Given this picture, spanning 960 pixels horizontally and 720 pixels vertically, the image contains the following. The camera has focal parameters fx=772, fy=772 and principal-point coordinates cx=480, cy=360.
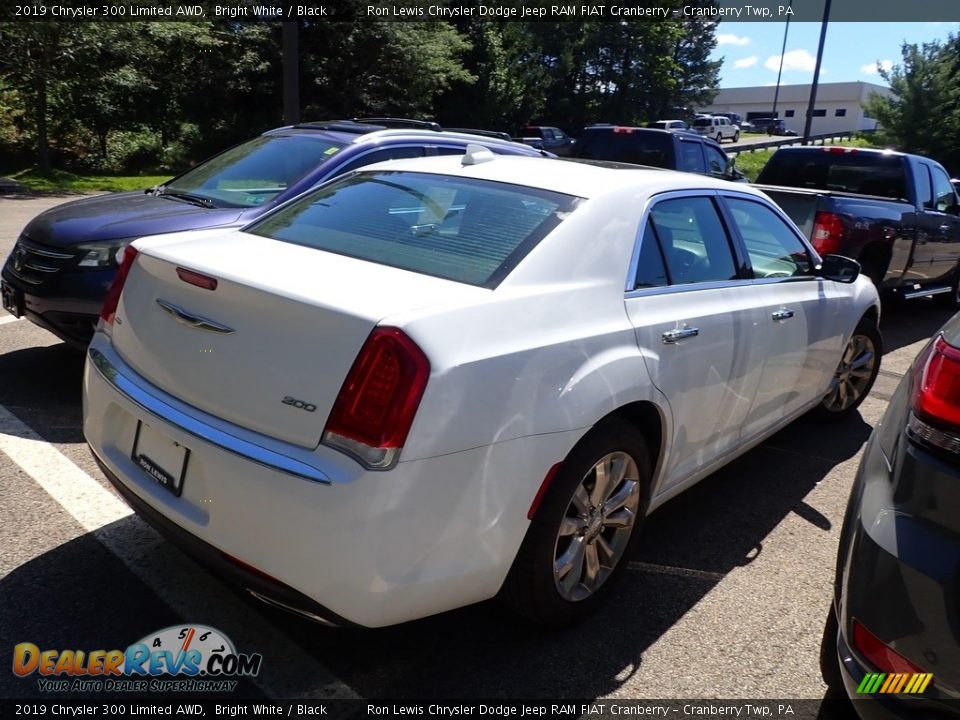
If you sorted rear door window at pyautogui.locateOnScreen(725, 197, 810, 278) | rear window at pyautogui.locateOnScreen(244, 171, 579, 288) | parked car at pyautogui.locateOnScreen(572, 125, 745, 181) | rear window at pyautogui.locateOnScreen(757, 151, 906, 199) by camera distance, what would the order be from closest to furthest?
rear window at pyautogui.locateOnScreen(244, 171, 579, 288)
rear door window at pyautogui.locateOnScreen(725, 197, 810, 278)
rear window at pyautogui.locateOnScreen(757, 151, 906, 199)
parked car at pyautogui.locateOnScreen(572, 125, 745, 181)

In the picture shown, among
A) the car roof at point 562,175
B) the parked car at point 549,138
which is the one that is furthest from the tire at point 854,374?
the parked car at point 549,138

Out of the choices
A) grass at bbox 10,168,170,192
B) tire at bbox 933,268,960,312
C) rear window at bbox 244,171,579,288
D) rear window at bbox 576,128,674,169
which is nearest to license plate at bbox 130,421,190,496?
rear window at bbox 244,171,579,288

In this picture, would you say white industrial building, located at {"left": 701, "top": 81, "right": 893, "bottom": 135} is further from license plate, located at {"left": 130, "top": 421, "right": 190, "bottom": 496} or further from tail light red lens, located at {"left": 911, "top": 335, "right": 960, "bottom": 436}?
license plate, located at {"left": 130, "top": 421, "right": 190, "bottom": 496}

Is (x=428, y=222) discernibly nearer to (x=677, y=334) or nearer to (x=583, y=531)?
(x=677, y=334)

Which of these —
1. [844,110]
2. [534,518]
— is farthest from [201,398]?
[844,110]

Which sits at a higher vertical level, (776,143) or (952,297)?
(776,143)

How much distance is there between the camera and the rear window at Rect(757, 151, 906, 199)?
8.70 meters

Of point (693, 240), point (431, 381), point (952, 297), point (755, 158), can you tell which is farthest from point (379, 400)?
point (755, 158)

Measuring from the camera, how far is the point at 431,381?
7.07 ft

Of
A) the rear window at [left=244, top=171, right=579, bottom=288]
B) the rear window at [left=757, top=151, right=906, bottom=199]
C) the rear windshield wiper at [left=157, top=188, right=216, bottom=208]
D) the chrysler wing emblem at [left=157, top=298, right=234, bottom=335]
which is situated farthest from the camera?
the rear window at [left=757, top=151, right=906, bottom=199]

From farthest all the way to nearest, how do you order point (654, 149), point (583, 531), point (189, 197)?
1. point (654, 149)
2. point (189, 197)
3. point (583, 531)

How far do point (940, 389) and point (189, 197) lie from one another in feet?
16.5

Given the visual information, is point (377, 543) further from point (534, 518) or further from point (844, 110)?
point (844, 110)

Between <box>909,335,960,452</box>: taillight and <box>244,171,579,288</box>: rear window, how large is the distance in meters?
1.29
